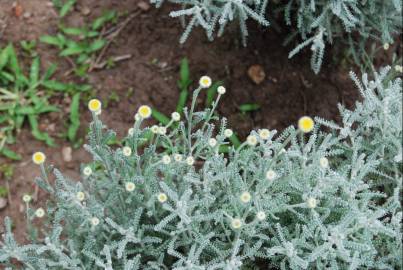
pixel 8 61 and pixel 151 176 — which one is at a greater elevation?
pixel 151 176

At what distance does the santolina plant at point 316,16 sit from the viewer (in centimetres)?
223

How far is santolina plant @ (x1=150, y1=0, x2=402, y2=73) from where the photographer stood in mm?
2227

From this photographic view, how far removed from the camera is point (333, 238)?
1.76m

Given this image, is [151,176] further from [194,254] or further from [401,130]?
[401,130]

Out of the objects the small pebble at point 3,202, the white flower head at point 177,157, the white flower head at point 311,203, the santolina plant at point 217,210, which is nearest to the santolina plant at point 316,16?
the santolina plant at point 217,210

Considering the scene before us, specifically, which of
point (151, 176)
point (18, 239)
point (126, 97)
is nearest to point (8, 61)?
point (126, 97)

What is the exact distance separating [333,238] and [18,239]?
1441 mm

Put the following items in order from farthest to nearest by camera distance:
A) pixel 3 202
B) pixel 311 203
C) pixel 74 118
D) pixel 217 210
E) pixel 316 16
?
pixel 74 118 → pixel 3 202 → pixel 316 16 → pixel 217 210 → pixel 311 203

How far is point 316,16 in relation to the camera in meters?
2.48

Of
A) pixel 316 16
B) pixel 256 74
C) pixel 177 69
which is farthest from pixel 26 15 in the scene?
pixel 316 16

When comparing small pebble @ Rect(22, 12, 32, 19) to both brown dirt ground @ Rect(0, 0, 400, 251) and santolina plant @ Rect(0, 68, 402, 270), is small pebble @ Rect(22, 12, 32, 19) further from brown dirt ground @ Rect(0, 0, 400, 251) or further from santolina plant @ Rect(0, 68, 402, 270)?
santolina plant @ Rect(0, 68, 402, 270)

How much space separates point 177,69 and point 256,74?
399mm

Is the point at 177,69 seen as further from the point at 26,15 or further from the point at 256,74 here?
the point at 26,15

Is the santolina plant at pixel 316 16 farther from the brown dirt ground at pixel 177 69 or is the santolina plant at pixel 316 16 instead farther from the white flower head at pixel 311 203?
the white flower head at pixel 311 203
